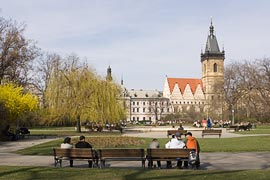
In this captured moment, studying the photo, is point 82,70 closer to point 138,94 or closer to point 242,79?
point 242,79

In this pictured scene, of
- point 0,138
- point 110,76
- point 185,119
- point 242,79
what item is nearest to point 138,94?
point 185,119

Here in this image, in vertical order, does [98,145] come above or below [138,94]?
below

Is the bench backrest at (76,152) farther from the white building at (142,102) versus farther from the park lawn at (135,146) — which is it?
the white building at (142,102)

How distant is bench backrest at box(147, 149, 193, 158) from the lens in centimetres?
1343

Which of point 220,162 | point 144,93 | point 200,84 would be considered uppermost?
point 200,84

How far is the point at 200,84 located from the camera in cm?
14588

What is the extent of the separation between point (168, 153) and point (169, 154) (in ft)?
0.16

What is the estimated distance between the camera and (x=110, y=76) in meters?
42.0

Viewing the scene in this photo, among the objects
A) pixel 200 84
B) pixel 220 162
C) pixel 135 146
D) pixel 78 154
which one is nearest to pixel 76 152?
pixel 78 154

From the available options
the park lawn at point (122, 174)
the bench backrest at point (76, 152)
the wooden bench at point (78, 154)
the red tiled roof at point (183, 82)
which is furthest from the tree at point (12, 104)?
the red tiled roof at point (183, 82)

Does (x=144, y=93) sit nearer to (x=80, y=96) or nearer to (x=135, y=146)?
(x=80, y=96)

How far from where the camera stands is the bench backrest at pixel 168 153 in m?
13.4

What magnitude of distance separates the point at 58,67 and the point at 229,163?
28648mm

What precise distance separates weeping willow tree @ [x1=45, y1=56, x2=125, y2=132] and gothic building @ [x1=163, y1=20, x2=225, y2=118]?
7769 centimetres
